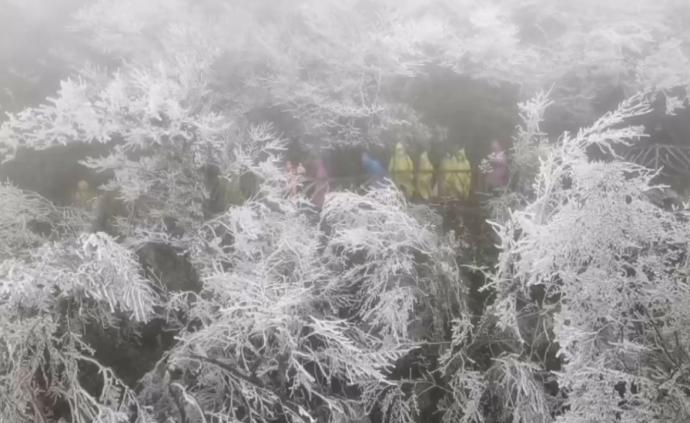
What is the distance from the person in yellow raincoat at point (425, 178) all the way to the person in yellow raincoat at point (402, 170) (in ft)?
0.43

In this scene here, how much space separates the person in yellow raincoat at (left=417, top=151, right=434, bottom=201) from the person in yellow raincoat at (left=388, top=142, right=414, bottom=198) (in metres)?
0.13

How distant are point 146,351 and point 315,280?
288 cm

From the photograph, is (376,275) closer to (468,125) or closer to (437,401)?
(437,401)

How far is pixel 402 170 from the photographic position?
311 inches

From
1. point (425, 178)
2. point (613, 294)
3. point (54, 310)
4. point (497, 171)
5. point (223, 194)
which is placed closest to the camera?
point (613, 294)

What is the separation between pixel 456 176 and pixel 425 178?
50cm

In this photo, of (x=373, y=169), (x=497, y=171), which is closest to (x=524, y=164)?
(x=497, y=171)

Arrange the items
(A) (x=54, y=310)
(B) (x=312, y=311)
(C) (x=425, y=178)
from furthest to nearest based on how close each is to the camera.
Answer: (C) (x=425, y=178), (B) (x=312, y=311), (A) (x=54, y=310)

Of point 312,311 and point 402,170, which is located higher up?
point 402,170

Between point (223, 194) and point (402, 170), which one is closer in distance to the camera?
point (223, 194)

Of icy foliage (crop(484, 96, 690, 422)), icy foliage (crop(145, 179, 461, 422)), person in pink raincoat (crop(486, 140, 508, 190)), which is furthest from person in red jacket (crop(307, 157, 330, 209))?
icy foliage (crop(484, 96, 690, 422))

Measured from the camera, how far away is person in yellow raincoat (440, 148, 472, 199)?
7.82m

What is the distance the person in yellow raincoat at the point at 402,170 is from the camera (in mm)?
7914

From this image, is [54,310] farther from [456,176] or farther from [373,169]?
[456,176]
